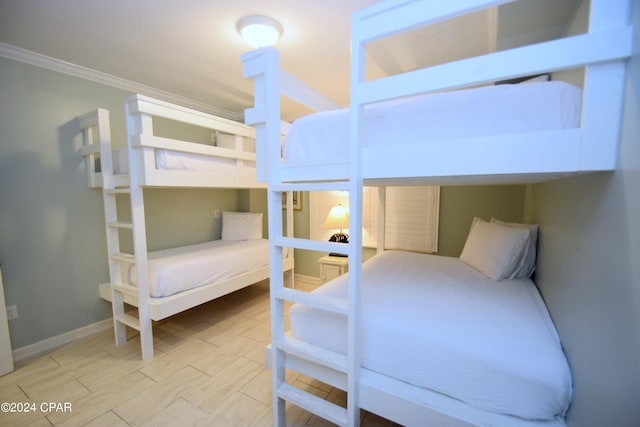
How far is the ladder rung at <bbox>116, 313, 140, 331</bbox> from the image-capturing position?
209 centimetres

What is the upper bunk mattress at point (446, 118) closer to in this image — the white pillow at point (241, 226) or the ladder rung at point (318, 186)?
the ladder rung at point (318, 186)

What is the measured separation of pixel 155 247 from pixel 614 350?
356cm

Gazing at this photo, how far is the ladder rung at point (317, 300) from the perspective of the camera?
114cm

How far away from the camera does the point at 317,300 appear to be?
3.98 feet

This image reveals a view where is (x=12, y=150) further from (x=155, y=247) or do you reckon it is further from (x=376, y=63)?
(x=376, y=63)

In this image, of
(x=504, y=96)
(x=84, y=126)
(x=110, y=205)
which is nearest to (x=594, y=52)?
(x=504, y=96)

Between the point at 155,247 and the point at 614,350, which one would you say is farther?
the point at 155,247

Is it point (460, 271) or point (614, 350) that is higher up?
point (614, 350)

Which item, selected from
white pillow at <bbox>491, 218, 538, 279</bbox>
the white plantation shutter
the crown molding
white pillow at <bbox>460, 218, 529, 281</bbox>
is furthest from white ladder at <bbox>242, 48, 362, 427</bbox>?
the crown molding

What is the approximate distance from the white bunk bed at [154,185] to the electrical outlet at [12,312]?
537 mm

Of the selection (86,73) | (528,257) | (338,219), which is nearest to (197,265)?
(338,219)

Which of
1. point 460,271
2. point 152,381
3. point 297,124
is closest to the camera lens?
point 297,124

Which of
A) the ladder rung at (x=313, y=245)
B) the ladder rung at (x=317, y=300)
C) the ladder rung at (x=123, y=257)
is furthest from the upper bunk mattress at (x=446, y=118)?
the ladder rung at (x=123, y=257)

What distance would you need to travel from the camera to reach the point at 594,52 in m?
0.71
